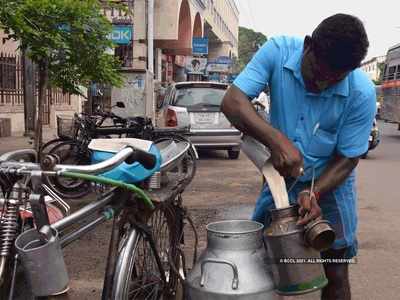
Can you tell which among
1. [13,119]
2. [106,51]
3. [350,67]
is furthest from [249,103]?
[13,119]

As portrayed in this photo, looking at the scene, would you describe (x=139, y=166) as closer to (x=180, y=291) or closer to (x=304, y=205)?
(x=304, y=205)

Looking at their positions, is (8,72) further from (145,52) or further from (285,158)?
(285,158)

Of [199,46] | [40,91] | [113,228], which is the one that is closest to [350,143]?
[113,228]

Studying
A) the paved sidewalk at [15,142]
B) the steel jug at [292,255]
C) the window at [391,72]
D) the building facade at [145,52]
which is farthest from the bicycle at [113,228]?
the window at [391,72]

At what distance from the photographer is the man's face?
2.29m

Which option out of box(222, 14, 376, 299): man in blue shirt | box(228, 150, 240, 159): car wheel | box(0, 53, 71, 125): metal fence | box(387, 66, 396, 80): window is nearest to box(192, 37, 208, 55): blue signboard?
box(387, 66, 396, 80): window

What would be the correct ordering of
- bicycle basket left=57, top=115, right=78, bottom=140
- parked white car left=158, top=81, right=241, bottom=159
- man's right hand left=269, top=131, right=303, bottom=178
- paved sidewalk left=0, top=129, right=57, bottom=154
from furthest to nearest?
paved sidewalk left=0, top=129, right=57, bottom=154 → parked white car left=158, top=81, right=241, bottom=159 → bicycle basket left=57, top=115, right=78, bottom=140 → man's right hand left=269, top=131, right=303, bottom=178

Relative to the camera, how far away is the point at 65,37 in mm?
5914

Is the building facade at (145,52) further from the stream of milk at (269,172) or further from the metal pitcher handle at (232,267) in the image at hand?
the metal pitcher handle at (232,267)

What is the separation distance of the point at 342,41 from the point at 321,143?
52cm

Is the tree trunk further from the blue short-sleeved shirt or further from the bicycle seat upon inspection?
the blue short-sleeved shirt

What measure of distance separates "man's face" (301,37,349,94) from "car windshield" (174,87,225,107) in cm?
849

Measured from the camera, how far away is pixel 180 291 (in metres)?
3.20

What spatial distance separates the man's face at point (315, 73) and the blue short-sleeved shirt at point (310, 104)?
3 cm
